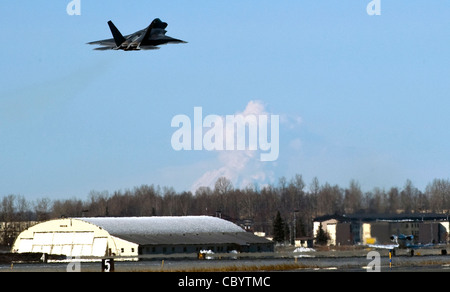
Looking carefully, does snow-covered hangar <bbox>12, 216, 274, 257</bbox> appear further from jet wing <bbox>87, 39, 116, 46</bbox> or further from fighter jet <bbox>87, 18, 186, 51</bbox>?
fighter jet <bbox>87, 18, 186, 51</bbox>

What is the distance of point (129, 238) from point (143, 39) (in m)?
73.0

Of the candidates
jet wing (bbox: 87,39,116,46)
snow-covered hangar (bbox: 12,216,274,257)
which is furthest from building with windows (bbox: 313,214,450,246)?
jet wing (bbox: 87,39,116,46)

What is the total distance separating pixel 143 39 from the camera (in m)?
84.5

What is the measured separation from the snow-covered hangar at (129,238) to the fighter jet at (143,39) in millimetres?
63639

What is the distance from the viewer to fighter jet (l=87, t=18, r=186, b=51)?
8481 cm

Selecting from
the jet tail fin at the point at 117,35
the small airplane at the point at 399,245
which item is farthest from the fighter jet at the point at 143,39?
the small airplane at the point at 399,245

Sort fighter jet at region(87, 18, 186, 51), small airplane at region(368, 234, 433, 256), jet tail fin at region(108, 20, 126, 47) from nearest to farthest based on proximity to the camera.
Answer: fighter jet at region(87, 18, 186, 51), jet tail fin at region(108, 20, 126, 47), small airplane at region(368, 234, 433, 256)

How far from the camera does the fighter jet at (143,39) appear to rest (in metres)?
84.8

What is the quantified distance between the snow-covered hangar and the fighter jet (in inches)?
2505

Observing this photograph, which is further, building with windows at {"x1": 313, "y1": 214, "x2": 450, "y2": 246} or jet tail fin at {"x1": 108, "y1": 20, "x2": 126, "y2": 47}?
building with windows at {"x1": 313, "y1": 214, "x2": 450, "y2": 246}
